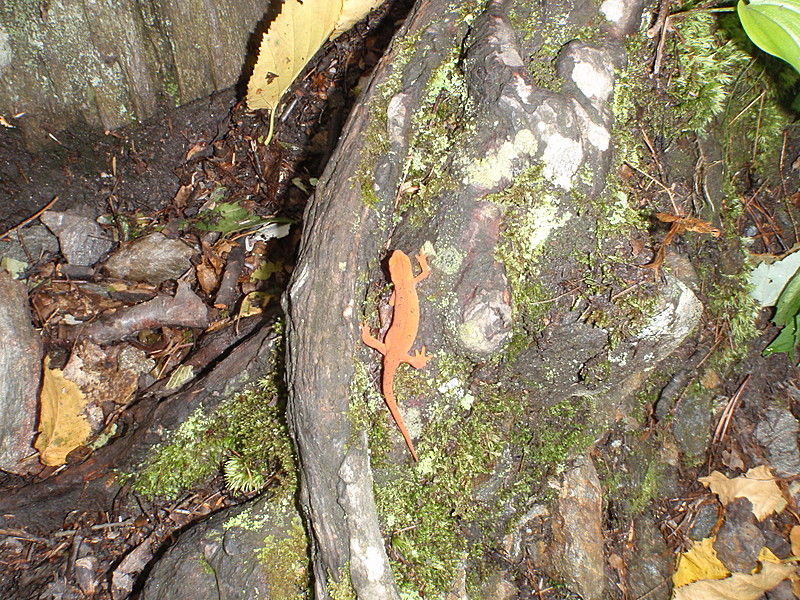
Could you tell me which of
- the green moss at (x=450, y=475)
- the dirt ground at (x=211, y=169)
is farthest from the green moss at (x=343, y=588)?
the dirt ground at (x=211, y=169)

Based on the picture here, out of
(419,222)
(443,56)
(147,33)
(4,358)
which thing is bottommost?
(419,222)

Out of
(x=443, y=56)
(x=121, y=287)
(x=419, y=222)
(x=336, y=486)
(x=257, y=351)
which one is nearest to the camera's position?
(x=336, y=486)

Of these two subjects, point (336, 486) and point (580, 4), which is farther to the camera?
point (580, 4)

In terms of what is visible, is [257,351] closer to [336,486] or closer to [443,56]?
[336,486]

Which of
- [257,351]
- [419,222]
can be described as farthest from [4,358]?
Answer: [419,222]

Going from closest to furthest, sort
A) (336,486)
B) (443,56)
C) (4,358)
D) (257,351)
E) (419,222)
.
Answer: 1. (336,486)
2. (419,222)
3. (443,56)
4. (257,351)
5. (4,358)

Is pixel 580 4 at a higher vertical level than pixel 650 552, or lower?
higher

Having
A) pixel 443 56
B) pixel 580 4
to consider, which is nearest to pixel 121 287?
pixel 443 56

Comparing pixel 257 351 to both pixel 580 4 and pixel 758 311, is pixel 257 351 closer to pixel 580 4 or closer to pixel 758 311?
pixel 580 4

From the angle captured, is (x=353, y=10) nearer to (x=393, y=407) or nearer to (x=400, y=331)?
(x=400, y=331)
